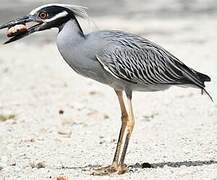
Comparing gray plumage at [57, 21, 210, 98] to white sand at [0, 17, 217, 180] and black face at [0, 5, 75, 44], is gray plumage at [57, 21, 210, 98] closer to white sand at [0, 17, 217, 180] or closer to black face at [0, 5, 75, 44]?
black face at [0, 5, 75, 44]

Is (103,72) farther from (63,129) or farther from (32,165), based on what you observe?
(63,129)

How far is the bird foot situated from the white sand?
0.34 ft

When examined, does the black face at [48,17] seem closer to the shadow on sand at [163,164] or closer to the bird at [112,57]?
the bird at [112,57]

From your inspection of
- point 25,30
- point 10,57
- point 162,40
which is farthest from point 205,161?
point 162,40

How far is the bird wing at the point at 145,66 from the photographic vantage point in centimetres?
862

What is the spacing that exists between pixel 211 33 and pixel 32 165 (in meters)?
15.2

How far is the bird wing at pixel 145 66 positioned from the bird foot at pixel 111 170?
973 mm

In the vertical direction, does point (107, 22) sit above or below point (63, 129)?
below

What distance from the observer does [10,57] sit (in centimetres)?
2025

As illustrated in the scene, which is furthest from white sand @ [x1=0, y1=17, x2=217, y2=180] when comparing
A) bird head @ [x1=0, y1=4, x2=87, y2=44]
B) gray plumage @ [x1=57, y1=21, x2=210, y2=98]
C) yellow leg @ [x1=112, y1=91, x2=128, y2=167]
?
bird head @ [x1=0, y1=4, x2=87, y2=44]

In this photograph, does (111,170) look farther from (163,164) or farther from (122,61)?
(122,61)

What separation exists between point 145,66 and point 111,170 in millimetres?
1234

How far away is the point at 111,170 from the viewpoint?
8766 mm

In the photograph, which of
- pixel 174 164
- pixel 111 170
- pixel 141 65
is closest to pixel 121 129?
pixel 111 170
